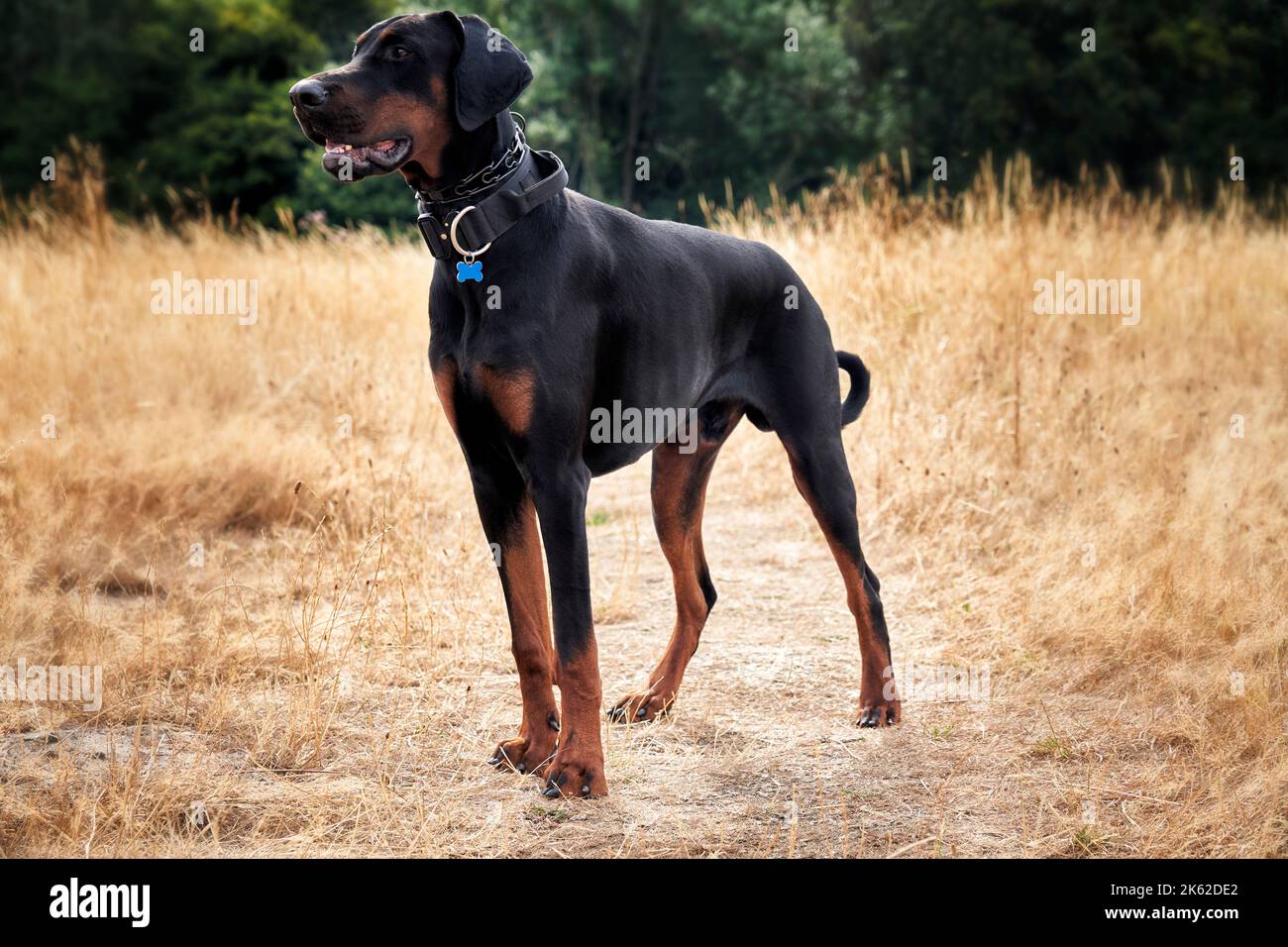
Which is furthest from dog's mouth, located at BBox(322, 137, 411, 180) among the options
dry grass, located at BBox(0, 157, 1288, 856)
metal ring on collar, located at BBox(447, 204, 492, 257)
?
dry grass, located at BBox(0, 157, 1288, 856)

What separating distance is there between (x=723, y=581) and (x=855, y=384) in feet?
5.42

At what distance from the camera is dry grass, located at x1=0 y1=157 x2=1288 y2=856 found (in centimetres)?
337

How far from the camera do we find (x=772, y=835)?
3096 millimetres

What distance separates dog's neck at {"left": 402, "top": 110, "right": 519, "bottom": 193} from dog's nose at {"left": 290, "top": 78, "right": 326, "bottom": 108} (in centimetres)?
37

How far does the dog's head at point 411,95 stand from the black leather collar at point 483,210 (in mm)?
93

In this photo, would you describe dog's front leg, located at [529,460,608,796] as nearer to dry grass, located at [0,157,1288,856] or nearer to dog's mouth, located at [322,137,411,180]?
dry grass, located at [0,157,1288,856]

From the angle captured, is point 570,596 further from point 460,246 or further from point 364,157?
point 364,157

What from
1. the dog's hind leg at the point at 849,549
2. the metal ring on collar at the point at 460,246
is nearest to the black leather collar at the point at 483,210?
the metal ring on collar at the point at 460,246

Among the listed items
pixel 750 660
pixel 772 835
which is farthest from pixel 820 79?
pixel 772 835

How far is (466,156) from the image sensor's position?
3344 millimetres

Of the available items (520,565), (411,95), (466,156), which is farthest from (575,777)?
(411,95)

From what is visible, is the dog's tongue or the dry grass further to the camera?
the dry grass

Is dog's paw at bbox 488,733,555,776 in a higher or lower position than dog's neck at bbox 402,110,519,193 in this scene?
→ lower

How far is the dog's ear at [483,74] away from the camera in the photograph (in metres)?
3.21
